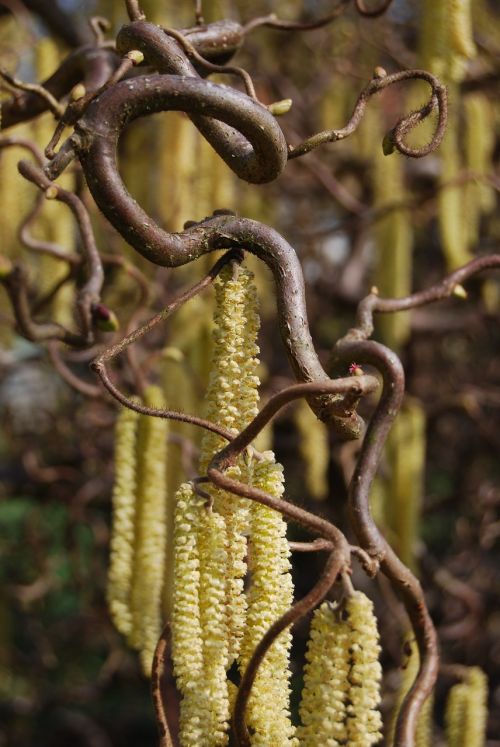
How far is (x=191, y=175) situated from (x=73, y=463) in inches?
40.4

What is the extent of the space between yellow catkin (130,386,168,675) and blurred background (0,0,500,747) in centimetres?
9

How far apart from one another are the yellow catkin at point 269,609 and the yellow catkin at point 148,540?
0.40m

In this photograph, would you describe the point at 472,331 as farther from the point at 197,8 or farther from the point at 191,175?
the point at 197,8

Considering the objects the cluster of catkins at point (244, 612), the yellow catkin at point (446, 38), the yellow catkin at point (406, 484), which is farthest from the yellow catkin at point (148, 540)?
the yellow catkin at point (406, 484)

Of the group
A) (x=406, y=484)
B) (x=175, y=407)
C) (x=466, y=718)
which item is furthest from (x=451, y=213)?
(x=466, y=718)

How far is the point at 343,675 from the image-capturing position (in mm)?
553

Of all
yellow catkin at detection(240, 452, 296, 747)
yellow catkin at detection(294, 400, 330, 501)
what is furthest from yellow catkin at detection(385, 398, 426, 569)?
yellow catkin at detection(240, 452, 296, 747)

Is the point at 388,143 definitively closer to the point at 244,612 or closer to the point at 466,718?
the point at 244,612

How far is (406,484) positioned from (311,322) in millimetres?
1233

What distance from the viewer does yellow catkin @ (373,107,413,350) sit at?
2062mm

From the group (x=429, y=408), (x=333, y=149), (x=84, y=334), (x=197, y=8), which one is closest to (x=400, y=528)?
(x=429, y=408)

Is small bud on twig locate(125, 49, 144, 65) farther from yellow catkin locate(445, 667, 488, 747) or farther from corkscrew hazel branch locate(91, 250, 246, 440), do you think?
yellow catkin locate(445, 667, 488, 747)

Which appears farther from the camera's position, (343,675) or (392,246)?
(392,246)

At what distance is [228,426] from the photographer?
622 millimetres
